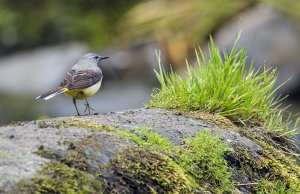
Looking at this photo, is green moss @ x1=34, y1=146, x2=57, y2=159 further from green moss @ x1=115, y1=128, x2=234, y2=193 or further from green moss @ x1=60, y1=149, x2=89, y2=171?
green moss @ x1=115, y1=128, x2=234, y2=193

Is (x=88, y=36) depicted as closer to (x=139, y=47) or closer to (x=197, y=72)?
(x=139, y=47)

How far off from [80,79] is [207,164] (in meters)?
2.56

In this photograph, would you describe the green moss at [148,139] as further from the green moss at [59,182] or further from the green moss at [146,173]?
the green moss at [59,182]

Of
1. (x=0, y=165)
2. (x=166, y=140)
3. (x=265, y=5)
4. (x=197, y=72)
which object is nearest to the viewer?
(x=0, y=165)

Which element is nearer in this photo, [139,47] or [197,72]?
[197,72]

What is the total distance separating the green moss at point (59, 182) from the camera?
381 centimetres

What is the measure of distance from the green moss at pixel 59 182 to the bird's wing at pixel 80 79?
3.05 m

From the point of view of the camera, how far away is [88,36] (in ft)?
79.7

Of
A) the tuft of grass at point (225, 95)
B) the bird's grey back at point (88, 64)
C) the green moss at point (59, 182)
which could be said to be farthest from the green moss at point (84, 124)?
the bird's grey back at point (88, 64)

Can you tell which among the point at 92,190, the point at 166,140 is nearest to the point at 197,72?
the point at 166,140

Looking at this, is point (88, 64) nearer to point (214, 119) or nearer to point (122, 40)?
point (214, 119)

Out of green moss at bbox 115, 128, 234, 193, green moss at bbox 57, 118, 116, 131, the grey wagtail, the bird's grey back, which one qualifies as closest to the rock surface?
green moss at bbox 57, 118, 116, 131

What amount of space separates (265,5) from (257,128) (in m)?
14.7

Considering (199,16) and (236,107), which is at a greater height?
(236,107)
